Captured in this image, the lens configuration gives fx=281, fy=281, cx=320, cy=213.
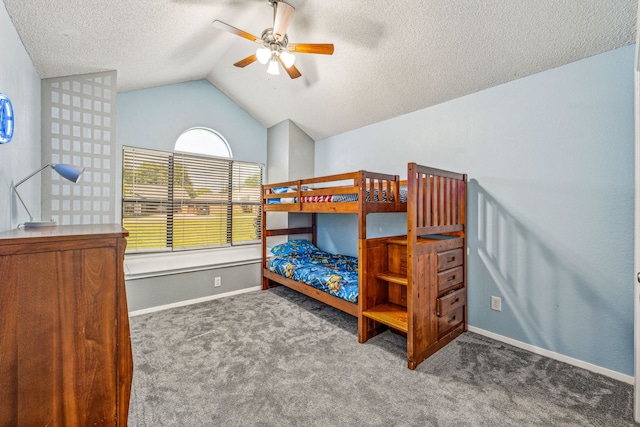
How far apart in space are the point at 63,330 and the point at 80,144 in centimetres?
214

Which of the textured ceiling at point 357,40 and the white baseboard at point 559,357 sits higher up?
the textured ceiling at point 357,40

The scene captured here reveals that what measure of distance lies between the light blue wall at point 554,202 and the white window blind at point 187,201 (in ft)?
9.32

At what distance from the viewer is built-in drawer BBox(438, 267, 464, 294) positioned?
2354 mm

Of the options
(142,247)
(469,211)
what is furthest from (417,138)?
(142,247)

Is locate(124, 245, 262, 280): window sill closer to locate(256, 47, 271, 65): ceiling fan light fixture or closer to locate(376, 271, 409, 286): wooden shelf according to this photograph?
locate(376, 271, 409, 286): wooden shelf

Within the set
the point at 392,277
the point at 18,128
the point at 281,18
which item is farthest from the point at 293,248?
the point at 18,128

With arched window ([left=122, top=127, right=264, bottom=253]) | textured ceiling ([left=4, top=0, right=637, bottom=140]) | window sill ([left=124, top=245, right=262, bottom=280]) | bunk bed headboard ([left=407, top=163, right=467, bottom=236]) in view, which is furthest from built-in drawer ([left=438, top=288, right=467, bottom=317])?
arched window ([left=122, top=127, right=264, bottom=253])

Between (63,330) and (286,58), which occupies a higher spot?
(286,58)

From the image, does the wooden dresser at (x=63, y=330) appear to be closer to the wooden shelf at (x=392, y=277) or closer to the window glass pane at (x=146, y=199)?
the wooden shelf at (x=392, y=277)

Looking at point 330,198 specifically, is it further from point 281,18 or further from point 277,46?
point 281,18

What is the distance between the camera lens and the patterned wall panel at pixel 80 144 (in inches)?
92.4

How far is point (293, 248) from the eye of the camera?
4.06m

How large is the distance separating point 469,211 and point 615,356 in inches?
54.8

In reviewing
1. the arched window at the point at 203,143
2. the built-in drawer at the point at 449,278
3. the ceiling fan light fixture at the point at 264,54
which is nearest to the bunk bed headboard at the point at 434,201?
the built-in drawer at the point at 449,278
